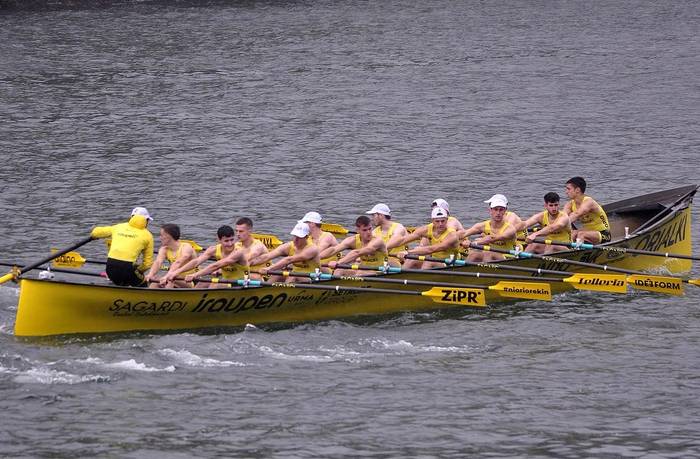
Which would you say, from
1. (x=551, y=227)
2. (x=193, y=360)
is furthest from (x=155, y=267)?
(x=551, y=227)

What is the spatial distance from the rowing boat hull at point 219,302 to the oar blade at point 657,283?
1892 millimetres

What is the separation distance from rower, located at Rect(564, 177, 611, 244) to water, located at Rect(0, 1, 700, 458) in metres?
1.37

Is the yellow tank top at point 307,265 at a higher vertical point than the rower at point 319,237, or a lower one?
lower

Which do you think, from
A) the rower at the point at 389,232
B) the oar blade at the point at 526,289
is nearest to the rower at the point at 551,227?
the oar blade at the point at 526,289

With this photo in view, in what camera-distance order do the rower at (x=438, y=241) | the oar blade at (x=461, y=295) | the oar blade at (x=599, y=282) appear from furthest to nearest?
the rower at (x=438, y=241) < the oar blade at (x=599, y=282) < the oar blade at (x=461, y=295)

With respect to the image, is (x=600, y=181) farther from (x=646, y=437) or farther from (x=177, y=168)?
(x=646, y=437)

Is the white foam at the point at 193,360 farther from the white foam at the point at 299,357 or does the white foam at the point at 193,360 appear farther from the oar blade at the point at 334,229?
the oar blade at the point at 334,229

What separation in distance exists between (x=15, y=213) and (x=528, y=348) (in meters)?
16.4

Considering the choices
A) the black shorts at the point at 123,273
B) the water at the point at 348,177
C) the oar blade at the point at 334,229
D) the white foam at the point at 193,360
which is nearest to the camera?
the water at the point at 348,177

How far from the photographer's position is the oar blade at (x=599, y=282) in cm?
2745

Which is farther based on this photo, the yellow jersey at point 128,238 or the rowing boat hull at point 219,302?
the yellow jersey at point 128,238

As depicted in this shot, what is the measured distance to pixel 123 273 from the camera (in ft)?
84.0

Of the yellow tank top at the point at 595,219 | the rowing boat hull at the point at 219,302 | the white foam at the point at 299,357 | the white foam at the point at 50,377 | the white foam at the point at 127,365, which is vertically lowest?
the white foam at the point at 50,377

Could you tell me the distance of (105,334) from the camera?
25562mm
